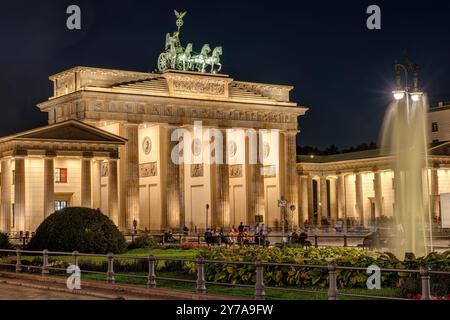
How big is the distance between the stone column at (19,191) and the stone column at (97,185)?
8615 mm

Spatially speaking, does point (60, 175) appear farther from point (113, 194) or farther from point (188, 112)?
point (188, 112)

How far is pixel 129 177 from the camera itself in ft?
275

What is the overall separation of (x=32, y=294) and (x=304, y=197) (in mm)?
80002

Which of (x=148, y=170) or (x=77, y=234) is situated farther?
(x=148, y=170)

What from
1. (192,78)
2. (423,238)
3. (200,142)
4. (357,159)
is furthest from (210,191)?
(423,238)

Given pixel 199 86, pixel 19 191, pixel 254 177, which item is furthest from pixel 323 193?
pixel 19 191

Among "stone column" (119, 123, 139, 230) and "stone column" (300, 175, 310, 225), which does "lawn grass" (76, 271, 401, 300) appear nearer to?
"stone column" (119, 123, 139, 230)

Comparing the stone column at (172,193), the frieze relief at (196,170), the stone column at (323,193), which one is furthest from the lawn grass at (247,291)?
the stone column at (323,193)

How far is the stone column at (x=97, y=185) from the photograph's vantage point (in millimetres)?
78938

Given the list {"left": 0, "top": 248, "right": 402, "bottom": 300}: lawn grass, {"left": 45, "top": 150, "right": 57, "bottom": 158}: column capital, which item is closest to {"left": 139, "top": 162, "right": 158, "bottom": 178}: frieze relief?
{"left": 45, "top": 150, "right": 57, "bottom": 158}: column capital

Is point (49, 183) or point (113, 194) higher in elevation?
point (49, 183)
